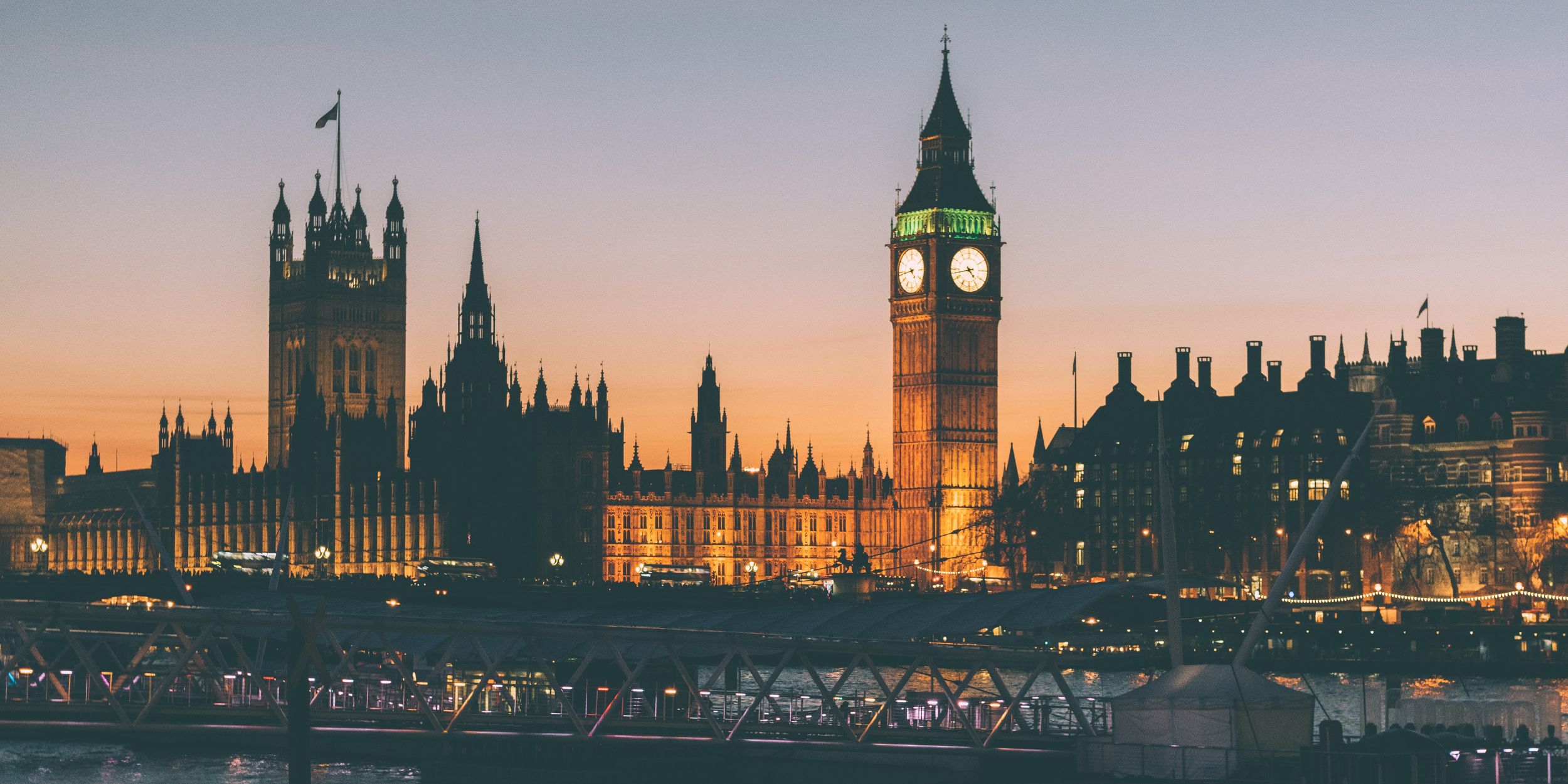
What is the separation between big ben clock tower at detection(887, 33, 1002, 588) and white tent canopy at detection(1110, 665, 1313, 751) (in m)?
120

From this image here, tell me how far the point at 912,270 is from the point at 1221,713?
124466mm

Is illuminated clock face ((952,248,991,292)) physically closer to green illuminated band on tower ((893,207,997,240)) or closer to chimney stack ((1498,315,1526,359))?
green illuminated band on tower ((893,207,997,240))

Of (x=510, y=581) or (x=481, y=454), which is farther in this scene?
(x=481, y=454)

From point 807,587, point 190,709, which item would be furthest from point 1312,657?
point 190,709

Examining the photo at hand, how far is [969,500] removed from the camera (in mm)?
180500

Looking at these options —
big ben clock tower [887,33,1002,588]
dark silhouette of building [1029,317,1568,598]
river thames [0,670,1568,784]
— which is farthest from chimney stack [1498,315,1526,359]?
river thames [0,670,1568,784]

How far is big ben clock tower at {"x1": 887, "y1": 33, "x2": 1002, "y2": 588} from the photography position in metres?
180

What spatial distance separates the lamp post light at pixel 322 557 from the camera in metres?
187

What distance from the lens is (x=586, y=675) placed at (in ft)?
295

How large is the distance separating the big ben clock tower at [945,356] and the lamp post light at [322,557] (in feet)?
124

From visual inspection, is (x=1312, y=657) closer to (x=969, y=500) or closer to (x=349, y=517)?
(x=969, y=500)

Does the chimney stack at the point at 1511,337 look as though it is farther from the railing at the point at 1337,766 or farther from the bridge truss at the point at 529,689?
the railing at the point at 1337,766

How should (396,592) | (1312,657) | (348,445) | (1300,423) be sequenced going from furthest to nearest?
1. (348,445)
2. (1300,423)
3. (396,592)
4. (1312,657)

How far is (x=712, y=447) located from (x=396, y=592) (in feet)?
154
